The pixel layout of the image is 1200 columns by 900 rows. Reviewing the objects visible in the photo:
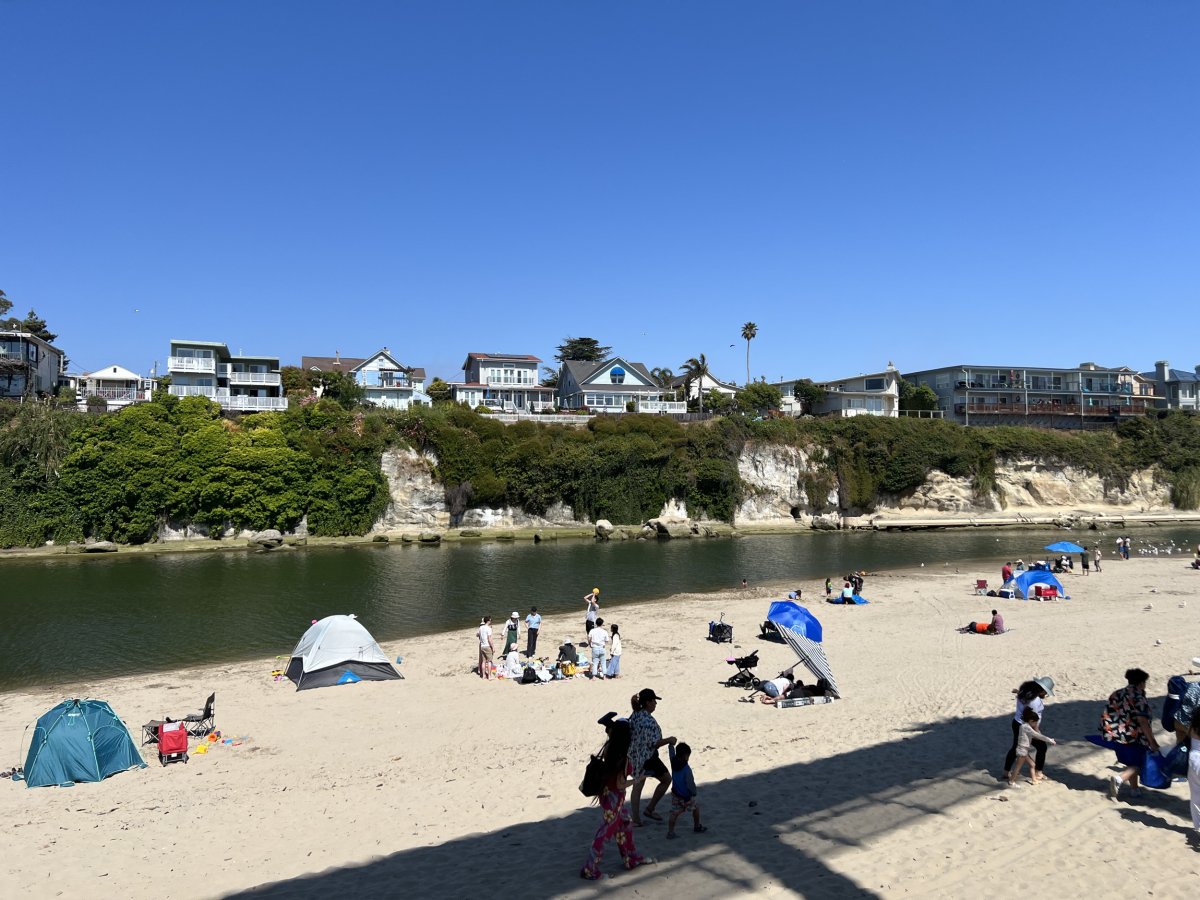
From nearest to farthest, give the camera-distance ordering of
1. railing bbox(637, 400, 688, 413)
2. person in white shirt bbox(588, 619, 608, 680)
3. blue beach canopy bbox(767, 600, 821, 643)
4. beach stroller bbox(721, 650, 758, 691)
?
1. beach stroller bbox(721, 650, 758, 691)
2. person in white shirt bbox(588, 619, 608, 680)
3. blue beach canopy bbox(767, 600, 821, 643)
4. railing bbox(637, 400, 688, 413)

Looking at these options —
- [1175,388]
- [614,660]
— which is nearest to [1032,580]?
[614,660]

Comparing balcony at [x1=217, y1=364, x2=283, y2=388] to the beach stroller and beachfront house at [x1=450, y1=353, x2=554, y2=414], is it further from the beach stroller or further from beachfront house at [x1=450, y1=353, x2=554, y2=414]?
the beach stroller

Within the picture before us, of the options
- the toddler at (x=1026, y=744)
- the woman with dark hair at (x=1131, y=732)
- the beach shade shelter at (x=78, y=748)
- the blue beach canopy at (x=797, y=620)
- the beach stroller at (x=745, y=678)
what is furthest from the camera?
the blue beach canopy at (x=797, y=620)

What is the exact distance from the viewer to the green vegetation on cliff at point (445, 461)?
4891 centimetres

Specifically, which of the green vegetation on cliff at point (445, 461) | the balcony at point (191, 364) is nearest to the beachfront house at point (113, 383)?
the balcony at point (191, 364)

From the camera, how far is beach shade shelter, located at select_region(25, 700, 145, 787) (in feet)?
41.1

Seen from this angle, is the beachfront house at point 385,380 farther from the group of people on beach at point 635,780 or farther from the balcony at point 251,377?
the group of people on beach at point 635,780

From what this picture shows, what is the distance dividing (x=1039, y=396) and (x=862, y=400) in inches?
850

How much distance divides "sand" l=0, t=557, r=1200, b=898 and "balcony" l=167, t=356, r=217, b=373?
174 feet

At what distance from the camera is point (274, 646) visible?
24.3 metres

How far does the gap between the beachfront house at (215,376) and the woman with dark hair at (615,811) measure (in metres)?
59.2

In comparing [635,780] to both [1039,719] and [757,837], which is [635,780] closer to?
[757,837]

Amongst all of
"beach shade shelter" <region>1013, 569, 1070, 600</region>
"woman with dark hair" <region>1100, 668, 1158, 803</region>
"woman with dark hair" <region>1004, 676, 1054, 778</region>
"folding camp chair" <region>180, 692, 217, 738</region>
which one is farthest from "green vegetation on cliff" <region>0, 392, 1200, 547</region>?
"woman with dark hair" <region>1100, 668, 1158, 803</region>

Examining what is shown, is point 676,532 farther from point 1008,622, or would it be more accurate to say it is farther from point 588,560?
point 1008,622
